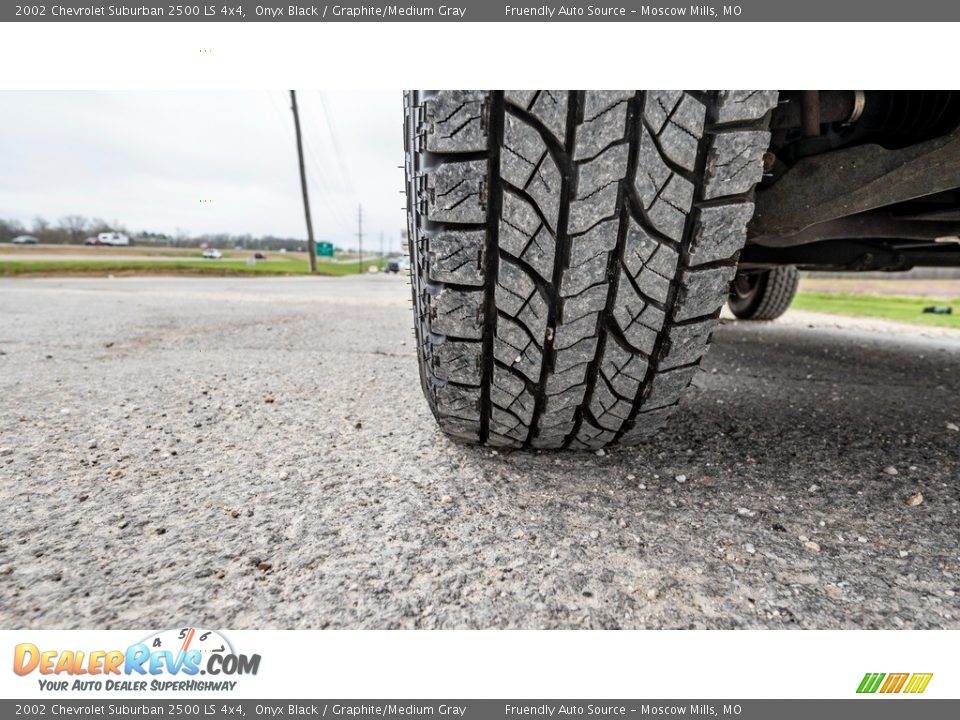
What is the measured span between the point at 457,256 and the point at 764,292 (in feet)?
11.0

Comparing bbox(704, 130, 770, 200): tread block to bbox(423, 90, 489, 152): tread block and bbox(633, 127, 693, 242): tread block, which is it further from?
bbox(423, 90, 489, 152): tread block

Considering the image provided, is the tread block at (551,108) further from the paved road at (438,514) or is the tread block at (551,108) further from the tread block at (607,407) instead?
the paved road at (438,514)

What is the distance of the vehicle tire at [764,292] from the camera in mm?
3283

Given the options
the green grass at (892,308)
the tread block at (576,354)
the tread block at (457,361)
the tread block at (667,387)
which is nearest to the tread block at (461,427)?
the tread block at (457,361)

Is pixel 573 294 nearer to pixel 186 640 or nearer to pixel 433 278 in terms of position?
pixel 433 278

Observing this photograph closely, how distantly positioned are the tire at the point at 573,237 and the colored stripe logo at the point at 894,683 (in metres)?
0.45

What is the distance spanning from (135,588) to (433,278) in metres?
0.55

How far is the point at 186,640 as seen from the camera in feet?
1.76

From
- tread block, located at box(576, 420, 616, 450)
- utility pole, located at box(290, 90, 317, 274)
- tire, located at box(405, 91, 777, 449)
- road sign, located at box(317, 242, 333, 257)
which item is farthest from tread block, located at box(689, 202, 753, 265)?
road sign, located at box(317, 242, 333, 257)

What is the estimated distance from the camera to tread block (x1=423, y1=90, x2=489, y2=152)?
2.08 ft

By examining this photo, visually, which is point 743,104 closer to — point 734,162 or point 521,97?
point 734,162

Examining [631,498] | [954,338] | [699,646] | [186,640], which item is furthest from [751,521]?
[954,338]

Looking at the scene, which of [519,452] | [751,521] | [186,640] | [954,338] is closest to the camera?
[186,640]

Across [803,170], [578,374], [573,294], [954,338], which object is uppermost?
[803,170]
